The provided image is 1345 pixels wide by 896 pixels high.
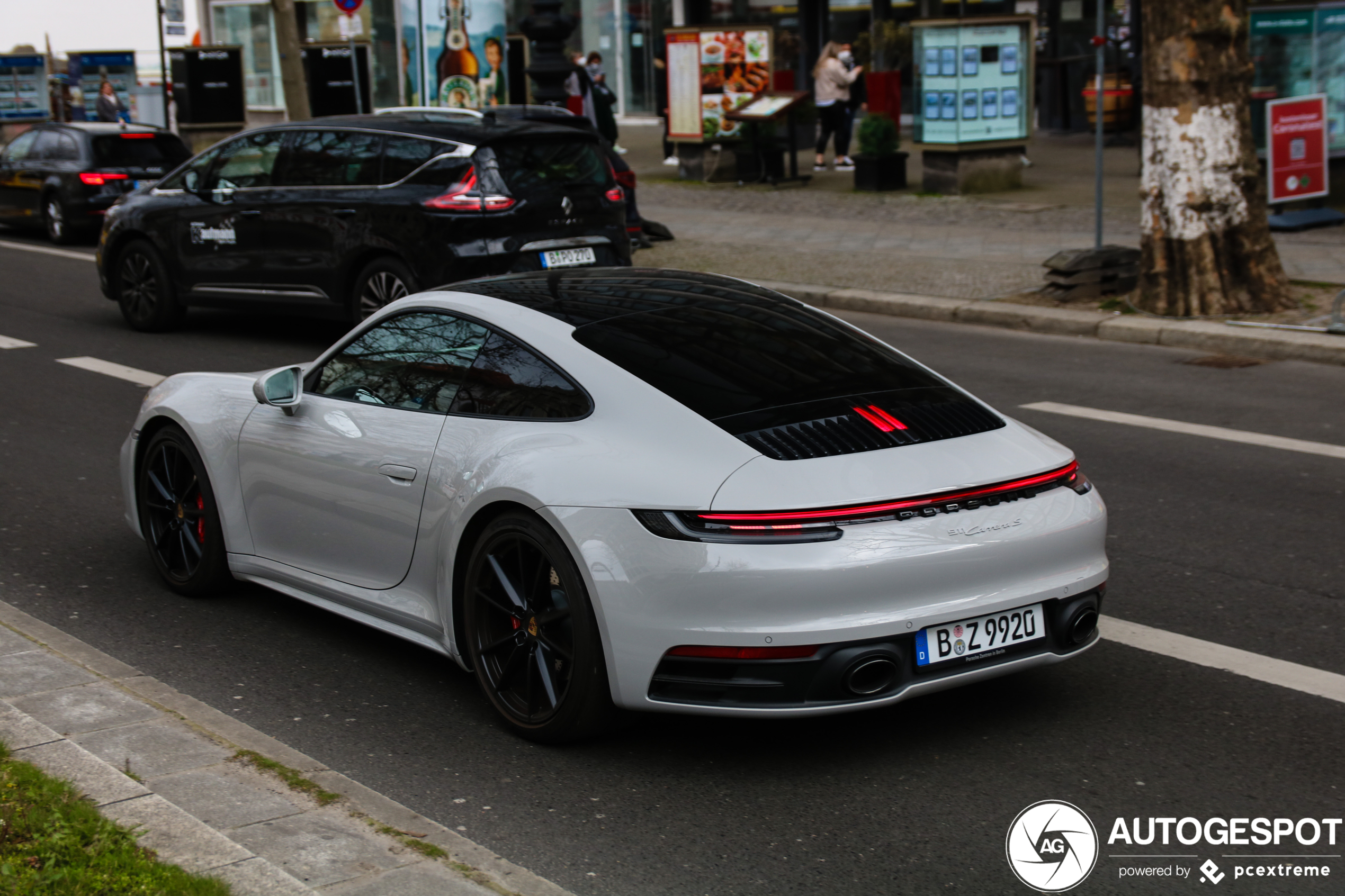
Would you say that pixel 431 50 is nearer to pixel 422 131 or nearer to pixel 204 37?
pixel 422 131

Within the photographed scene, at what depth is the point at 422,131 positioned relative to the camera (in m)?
11.5

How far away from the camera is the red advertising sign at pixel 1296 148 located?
580 inches

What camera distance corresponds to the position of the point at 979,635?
4277 mm

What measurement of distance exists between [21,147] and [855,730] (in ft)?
66.1

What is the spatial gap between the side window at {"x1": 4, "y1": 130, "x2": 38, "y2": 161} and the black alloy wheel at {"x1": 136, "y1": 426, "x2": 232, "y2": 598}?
17.0m

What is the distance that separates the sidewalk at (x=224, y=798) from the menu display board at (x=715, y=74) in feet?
62.6

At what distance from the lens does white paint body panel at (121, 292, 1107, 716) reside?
13.3 ft

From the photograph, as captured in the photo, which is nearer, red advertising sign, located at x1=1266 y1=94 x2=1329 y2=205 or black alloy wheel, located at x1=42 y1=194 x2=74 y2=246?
red advertising sign, located at x1=1266 y1=94 x2=1329 y2=205

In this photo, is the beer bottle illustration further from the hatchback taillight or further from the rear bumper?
the rear bumper

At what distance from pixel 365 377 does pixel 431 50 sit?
17.6 meters

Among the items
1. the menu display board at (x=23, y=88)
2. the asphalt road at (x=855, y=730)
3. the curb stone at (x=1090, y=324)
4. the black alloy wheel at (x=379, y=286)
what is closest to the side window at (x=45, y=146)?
the black alloy wheel at (x=379, y=286)

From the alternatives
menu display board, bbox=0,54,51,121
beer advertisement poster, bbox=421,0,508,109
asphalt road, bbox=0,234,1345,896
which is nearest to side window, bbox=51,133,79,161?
beer advertisement poster, bbox=421,0,508,109

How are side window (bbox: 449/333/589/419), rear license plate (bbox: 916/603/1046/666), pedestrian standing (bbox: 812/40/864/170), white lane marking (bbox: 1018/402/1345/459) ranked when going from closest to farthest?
rear license plate (bbox: 916/603/1046/666)
side window (bbox: 449/333/589/419)
white lane marking (bbox: 1018/402/1345/459)
pedestrian standing (bbox: 812/40/864/170)

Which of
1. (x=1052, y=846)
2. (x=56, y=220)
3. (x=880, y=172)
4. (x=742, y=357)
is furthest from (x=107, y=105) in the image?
(x=1052, y=846)
